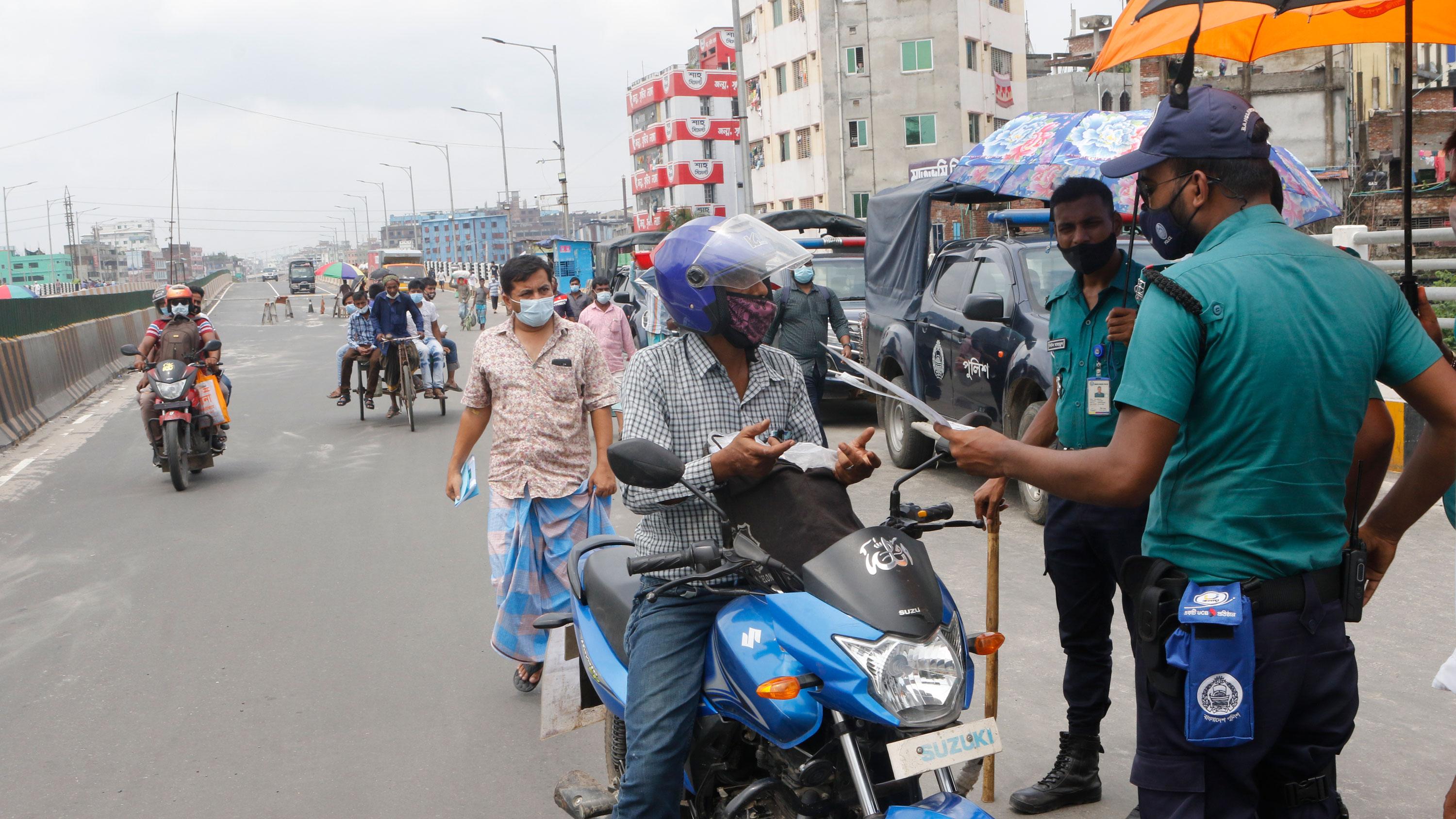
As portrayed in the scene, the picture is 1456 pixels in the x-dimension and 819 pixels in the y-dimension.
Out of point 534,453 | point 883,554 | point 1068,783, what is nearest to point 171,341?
point 534,453

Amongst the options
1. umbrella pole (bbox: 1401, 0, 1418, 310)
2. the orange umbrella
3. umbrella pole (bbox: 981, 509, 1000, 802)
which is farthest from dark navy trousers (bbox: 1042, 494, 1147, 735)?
the orange umbrella

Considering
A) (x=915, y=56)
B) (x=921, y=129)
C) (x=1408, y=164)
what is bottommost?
(x=1408, y=164)

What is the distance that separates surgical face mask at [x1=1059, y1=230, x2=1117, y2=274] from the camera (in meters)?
3.76

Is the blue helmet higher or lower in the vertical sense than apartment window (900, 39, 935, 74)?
lower

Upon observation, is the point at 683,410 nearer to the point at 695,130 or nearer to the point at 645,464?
the point at 645,464

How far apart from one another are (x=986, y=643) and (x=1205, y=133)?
3.78 ft

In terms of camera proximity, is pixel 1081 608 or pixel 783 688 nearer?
pixel 783 688

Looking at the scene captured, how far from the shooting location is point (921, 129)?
167 feet

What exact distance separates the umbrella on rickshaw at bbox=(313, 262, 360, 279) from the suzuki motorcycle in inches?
A: 1894

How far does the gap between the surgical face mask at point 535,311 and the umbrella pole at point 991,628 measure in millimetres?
2488

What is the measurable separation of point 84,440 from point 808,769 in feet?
44.6

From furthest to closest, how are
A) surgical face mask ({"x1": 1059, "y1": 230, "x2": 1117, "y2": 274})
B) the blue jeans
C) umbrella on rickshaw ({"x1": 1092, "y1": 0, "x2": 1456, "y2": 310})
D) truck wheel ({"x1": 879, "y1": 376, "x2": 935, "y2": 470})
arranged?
1. truck wheel ({"x1": 879, "y1": 376, "x2": 935, "y2": 470})
2. umbrella on rickshaw ({"x1": 1092, "y1": 0, "x2": 1456, "y2": 310})
3. surgical face mask ({"x1": 1059, "y1": 230, "x2": 1117, "y2": 274})
4. the blue jeans

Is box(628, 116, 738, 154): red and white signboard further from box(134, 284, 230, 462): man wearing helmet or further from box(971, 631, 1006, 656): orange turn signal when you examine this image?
box(971, 631, 1006, 656): orange turn signal

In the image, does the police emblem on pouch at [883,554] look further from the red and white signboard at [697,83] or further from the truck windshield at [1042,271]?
the red and white signboard at [697,83]
